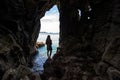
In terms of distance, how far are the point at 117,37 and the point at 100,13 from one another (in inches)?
164

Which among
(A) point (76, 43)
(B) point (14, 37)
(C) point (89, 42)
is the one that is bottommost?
(A) point (76, 43)

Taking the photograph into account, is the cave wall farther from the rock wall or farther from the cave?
the rock wall

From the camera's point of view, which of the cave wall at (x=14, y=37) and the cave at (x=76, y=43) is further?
the cave wall at (x=14, y=37)

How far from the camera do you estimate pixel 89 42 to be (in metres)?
16.2

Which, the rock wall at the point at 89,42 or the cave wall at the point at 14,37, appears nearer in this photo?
the rock wall at the point at 89,42

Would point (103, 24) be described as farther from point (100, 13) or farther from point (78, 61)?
point (78, 61)

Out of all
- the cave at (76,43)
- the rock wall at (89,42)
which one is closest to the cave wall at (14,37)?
the cave at (76,43)

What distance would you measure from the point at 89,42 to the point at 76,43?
1.11 m

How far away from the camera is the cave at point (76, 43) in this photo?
1264 cm

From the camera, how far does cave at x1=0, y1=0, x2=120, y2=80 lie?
41.5ft

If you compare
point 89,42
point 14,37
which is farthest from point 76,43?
point 14,37

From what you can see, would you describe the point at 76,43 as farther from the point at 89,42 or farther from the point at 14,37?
the point at 14,37

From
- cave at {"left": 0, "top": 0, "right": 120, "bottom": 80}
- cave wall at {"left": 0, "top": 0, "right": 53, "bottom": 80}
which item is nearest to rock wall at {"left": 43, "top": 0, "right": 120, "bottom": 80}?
cave at {"left": 0, "top": 0, "right": 120, "bottom": 80}

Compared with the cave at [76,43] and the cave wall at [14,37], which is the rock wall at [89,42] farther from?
the cave wall at [14,37]
